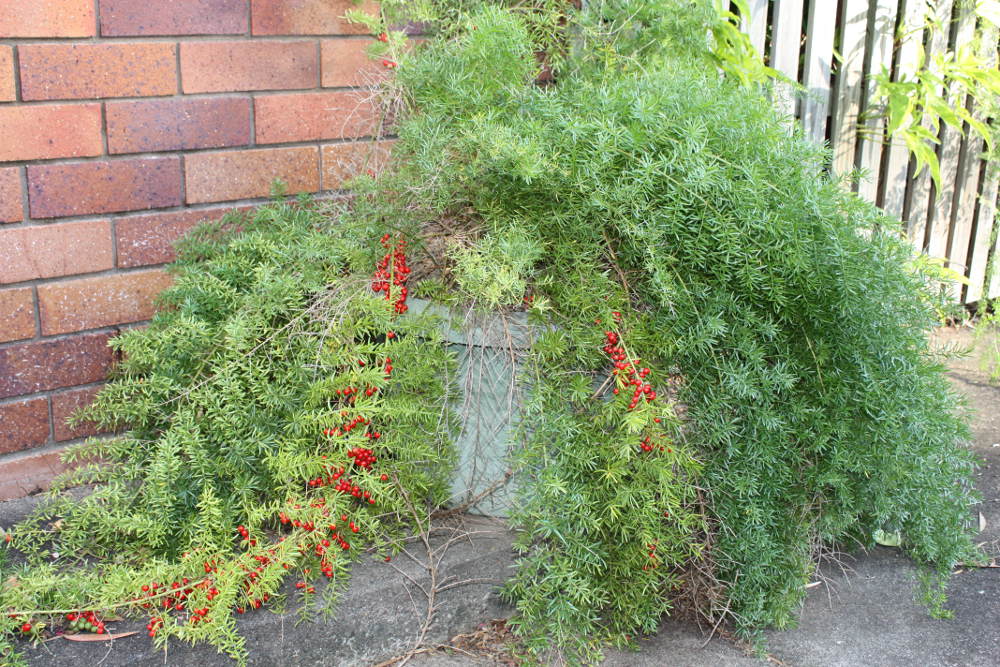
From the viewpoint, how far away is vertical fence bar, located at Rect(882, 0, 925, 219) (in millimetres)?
4152

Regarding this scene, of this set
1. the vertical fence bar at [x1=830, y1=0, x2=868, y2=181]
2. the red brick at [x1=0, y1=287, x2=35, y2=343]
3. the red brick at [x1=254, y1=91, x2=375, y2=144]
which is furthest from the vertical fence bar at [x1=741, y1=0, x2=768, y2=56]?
the red brick at [x1=0, y1=287, x2=35, y2=343]

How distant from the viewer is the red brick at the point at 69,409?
8.40 ft

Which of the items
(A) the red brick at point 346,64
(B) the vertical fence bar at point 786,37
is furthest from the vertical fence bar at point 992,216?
(A) the red brick at point 346,64

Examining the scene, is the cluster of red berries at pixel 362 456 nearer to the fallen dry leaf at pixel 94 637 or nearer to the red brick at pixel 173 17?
the fallen dry leaf at pixel 94 637

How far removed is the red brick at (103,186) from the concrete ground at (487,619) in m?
0.78

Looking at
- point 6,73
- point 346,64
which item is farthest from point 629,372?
point 6,73

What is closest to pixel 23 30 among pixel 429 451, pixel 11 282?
pixel 11 282

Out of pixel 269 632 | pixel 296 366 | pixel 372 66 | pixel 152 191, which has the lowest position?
pixel 269 632

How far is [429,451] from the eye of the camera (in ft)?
7.07

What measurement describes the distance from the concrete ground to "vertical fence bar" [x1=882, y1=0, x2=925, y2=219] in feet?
7.08

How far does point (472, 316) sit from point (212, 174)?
0.97 m

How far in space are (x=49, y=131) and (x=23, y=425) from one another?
0.76 meters

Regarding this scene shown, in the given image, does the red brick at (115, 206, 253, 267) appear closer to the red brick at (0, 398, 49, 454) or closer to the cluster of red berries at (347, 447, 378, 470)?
the red brick at (0, 398, 49, 454)

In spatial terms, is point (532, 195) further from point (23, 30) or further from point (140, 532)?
point (23, 30)
